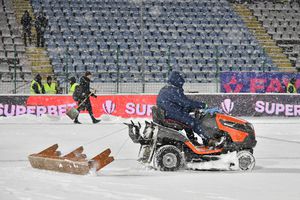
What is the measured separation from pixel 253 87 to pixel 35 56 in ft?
37.0

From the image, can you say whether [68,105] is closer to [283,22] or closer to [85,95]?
[85,95]

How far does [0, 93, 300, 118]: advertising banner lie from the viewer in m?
23.8

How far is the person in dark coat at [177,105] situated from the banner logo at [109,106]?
1370 cm

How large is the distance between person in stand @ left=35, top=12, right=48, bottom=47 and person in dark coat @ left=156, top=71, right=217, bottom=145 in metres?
22.9

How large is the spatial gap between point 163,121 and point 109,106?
13.9 m

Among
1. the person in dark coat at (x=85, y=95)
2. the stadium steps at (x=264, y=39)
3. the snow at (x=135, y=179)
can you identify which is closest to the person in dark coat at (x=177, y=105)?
the snow at (x=135, y=179)

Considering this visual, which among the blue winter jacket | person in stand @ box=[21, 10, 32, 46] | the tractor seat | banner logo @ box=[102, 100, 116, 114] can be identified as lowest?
banner logo @ box=[102, 100, 116, 114]

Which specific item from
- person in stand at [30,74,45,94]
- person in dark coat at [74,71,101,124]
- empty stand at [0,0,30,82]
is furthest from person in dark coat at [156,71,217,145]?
Result: empty stand at [0,0,30,82]

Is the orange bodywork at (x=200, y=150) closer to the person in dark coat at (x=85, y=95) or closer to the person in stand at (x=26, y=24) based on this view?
the person in dark coat at (x=85, y=95)

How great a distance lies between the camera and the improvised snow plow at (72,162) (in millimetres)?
9688

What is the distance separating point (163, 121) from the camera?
1049 cm

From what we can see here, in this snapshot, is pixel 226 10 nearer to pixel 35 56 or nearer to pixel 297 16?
pixel 297 16

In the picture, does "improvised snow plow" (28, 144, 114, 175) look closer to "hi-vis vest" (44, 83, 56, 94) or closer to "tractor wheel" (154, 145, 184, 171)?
"tractor wheel" (154, 145, 184, 171)

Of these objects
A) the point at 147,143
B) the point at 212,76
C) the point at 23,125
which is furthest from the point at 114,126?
the point at 212,76
